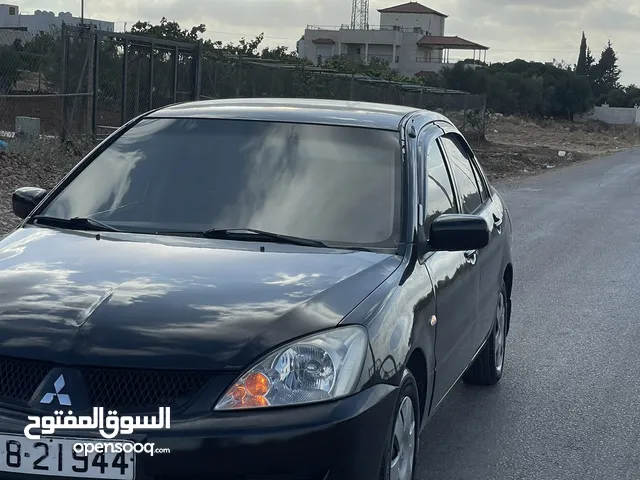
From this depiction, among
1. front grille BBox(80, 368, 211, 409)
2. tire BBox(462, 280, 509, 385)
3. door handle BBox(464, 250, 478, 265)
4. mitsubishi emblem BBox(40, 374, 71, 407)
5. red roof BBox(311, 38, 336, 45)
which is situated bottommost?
tire BBox(462, 280, 509, 385)

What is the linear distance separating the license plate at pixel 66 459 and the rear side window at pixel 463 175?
2.81 meters

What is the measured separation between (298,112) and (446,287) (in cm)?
110

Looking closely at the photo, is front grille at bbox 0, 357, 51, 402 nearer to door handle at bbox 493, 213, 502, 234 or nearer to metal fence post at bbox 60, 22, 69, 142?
door handle at bbox 493, 213, 502, 234

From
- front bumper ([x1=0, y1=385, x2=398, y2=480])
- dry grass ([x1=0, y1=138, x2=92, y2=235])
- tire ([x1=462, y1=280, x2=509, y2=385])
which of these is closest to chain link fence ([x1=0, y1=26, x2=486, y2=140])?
dry grass ([x1=0, y1=138, x2=92, y2=235])

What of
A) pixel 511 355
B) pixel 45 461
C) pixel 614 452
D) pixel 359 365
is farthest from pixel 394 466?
pixel 511 355

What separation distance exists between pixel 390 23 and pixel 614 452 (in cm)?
12344

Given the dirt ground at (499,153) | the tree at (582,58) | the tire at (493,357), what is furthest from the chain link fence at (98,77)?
the tree at (582,58)

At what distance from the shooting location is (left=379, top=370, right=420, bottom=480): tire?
12.6 ft

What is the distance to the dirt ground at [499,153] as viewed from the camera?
14172 millimetres

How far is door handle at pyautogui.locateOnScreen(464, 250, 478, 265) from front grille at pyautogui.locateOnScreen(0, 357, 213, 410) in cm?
217

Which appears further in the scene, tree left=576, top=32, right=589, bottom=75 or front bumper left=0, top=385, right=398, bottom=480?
tree left=576, top=32, right=589, bottom=75

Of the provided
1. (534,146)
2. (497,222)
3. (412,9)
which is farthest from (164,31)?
(412,9)

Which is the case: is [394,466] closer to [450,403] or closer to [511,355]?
[450,403]

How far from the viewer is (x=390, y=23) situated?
126 meters
